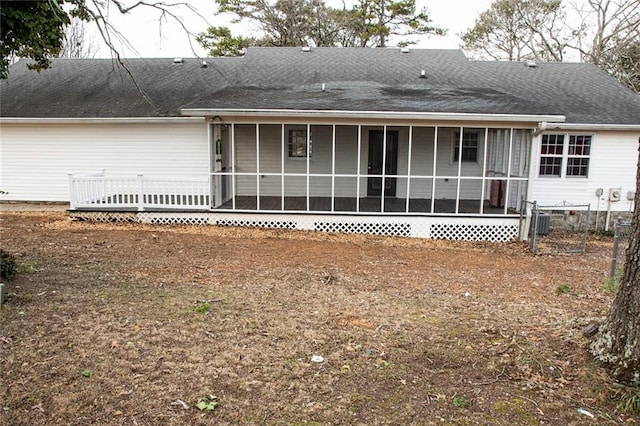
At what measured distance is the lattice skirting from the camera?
11352 mm

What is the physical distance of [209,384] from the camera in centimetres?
365

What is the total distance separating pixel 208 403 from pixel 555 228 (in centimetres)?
1267

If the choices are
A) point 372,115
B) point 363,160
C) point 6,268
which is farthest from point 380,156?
point 6,268

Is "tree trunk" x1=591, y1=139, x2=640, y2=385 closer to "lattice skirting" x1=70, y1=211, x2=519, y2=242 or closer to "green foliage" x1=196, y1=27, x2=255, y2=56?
"lattice skirting" x1=70, y1=211, x2=519, y2=242

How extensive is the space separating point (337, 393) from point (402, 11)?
85.9 feet

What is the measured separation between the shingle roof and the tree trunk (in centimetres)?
768

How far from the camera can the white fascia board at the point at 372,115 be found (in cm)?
1052

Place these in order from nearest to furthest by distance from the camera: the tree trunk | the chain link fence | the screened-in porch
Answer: the tree trunk, the chain link fence, the screened-in porch

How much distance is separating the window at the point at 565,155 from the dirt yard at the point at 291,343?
6.13 meters

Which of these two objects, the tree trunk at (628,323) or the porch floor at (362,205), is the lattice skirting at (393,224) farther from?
the tree trunk at (628,323)

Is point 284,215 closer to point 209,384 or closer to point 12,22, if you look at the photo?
point 12,22

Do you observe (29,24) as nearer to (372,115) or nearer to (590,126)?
(372,115)

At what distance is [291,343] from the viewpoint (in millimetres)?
4492

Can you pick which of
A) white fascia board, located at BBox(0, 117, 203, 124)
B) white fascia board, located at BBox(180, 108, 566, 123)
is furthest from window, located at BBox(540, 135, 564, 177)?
white fascia board, located at BBox(0, 117, 203, 124)
